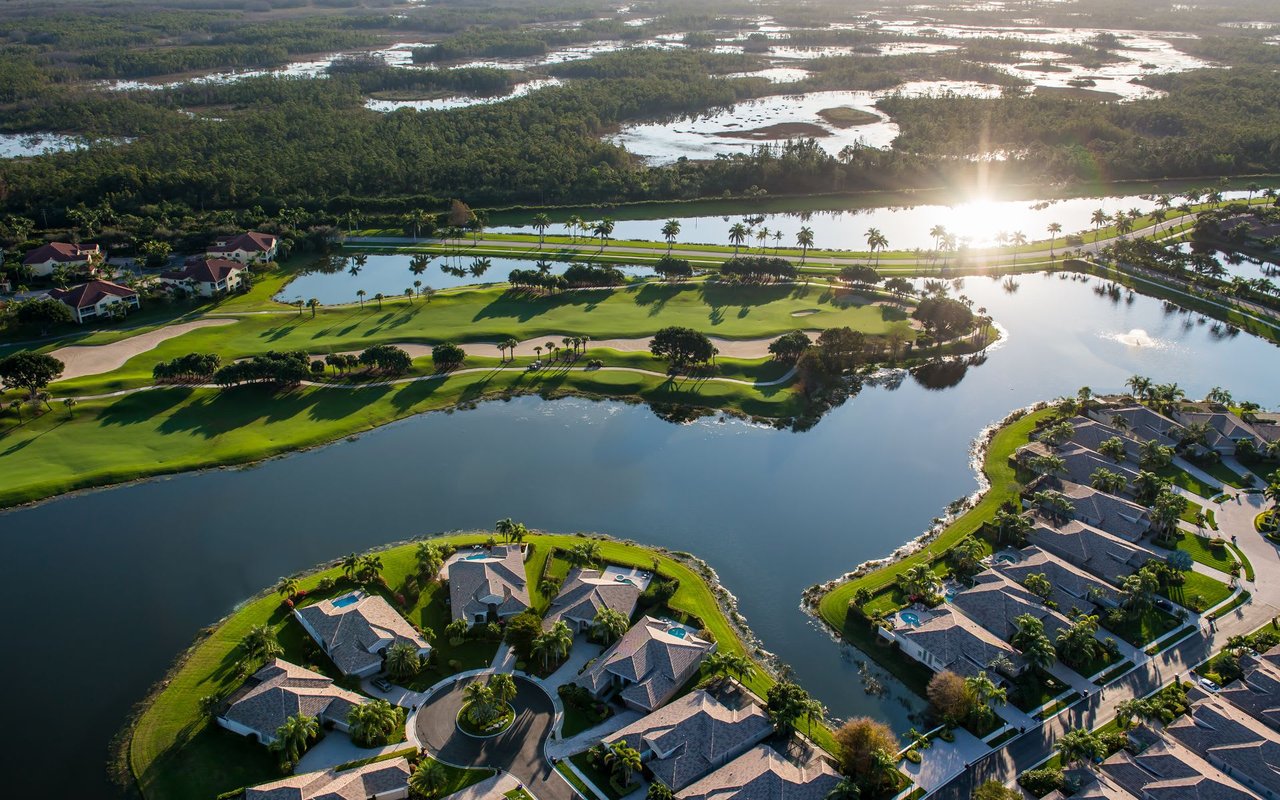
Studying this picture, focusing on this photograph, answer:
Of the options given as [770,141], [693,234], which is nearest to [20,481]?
[693,234]

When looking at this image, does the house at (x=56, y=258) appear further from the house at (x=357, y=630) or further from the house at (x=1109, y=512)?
the house at (x=1109, y=512)

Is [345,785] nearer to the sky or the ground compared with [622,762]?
nearer to the sky

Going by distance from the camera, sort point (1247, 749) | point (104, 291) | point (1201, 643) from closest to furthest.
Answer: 1. point (1247, 749)
2. point (1201, 643)
3. point (104, 291)

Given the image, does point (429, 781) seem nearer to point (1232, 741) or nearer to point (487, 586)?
point (487, 586)

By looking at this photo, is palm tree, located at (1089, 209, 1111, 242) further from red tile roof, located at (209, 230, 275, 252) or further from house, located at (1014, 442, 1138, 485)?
red tile roof, located at (209, 230, 275, 252)

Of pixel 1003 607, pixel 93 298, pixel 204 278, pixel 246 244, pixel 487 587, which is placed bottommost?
pixel 1003 607

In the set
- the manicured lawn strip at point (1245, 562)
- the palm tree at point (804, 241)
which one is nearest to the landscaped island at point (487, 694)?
the manicured lawn strip at point (1245, 562)

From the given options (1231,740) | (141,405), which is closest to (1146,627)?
(1231,740)

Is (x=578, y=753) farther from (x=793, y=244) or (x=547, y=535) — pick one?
(x=793, y=244)
